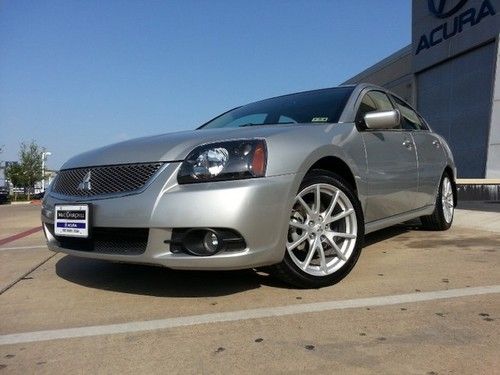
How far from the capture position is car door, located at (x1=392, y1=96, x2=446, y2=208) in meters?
4.57

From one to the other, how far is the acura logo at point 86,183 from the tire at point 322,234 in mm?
1227

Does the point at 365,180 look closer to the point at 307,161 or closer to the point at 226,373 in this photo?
the point at 307,161

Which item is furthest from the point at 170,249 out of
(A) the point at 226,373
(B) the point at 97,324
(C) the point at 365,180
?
(C) the point at 365,180

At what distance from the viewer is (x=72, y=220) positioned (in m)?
2.95

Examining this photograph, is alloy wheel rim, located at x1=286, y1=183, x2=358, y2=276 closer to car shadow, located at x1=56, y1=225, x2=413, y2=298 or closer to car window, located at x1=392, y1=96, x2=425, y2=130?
car shadow, located at x1=56, y1=225, x2=413, y2=298

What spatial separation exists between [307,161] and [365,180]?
788 mm

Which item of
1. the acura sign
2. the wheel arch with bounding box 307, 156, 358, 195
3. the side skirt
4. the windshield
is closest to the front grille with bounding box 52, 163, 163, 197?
the wheel arch with bounding box 307, 156, 358, 195

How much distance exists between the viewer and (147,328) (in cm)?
237

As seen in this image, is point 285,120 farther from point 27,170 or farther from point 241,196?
point 27,170

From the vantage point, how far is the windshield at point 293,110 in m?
3.65

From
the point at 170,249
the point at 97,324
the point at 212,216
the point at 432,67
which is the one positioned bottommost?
the point at 97,324

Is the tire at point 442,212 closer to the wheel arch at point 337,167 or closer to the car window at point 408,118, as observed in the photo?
the car window at point 408,118

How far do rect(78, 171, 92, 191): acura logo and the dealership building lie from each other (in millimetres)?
17840

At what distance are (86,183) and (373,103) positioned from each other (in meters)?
2.42
